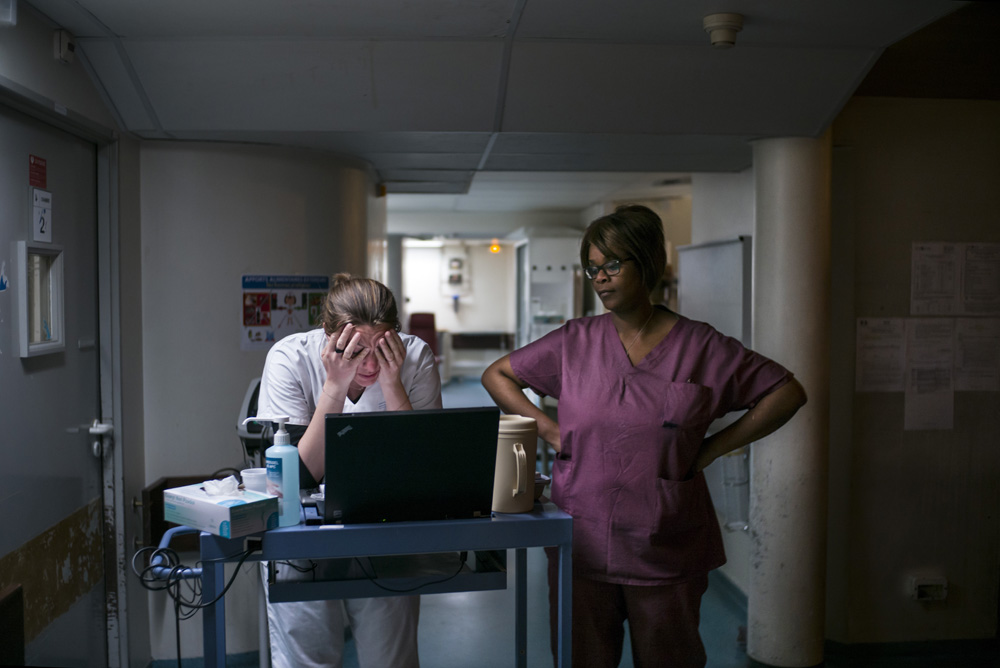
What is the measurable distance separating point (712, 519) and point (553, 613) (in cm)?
45

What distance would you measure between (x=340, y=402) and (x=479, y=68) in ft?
4.29

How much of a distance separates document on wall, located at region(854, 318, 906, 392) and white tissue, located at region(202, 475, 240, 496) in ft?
8.21

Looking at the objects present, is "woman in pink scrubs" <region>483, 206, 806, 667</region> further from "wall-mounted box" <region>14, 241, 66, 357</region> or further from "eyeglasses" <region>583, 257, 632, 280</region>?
"wall-mounted box" <region>14, 241, 66, 357</region>

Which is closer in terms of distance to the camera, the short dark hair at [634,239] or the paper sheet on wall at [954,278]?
the short dark hair at [634,239]

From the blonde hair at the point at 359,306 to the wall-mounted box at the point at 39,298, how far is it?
919mm

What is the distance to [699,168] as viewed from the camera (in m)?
3.57

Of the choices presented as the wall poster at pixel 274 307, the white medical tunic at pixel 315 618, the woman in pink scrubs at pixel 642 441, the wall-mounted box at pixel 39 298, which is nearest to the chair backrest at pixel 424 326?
the wall poster at pixel 274 307

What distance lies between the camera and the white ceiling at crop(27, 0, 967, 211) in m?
2.28

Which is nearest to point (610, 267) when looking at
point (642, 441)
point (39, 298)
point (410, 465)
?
point (642, 441)

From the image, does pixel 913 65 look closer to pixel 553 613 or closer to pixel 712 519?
pixel 712 519

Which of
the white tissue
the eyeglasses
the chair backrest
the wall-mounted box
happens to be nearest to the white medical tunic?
the white tissue

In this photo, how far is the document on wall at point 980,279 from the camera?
10.4ft

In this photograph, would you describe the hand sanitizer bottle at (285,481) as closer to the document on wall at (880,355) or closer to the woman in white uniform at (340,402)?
the woman in white uniform at (340,402)

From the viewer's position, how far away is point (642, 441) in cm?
184
